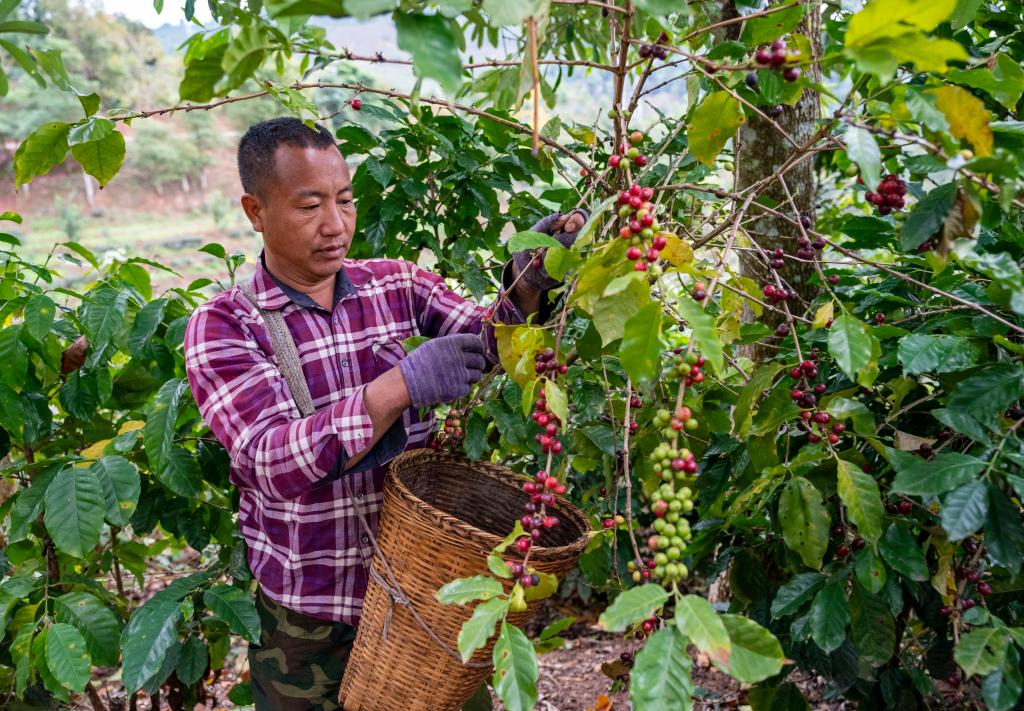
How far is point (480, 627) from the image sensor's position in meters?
1.02

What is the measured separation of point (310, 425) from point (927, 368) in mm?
1015

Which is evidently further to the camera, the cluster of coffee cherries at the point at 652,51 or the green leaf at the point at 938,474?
the cluster of coffee cherries at the point at 652,51

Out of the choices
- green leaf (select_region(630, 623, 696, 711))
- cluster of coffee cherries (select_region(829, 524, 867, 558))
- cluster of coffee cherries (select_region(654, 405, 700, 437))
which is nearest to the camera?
green leaf (select_region(630, 623, 696, 711))

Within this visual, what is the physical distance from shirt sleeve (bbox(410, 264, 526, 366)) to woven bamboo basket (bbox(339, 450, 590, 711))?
28 centimetres

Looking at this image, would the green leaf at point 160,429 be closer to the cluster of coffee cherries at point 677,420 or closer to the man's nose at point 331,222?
the man's nose at point 331,222

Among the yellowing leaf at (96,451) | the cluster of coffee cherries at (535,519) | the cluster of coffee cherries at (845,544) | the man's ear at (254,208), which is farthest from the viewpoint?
→ the yellowing leaf at (96,451)

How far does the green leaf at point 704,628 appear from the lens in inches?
35.4

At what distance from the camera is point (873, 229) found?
71.5 inches

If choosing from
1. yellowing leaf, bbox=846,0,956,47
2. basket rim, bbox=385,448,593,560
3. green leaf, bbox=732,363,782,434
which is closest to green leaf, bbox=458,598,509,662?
basket rim, bbox=385,448,593,560

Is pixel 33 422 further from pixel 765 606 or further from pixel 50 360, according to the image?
pixel 765 606

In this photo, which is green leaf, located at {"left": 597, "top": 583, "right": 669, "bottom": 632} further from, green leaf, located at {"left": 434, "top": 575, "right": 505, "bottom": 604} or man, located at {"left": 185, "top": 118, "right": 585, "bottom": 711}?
man, located at {"left": 185, "top": 118, "right": 585, "bottom": 711}

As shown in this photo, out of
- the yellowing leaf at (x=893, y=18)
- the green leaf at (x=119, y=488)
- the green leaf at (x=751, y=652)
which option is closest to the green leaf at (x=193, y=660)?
the green leaf at (x=119, y=488)

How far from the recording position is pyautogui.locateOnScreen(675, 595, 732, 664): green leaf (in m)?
0.90

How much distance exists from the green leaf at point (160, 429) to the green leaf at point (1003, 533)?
1.53 metres
